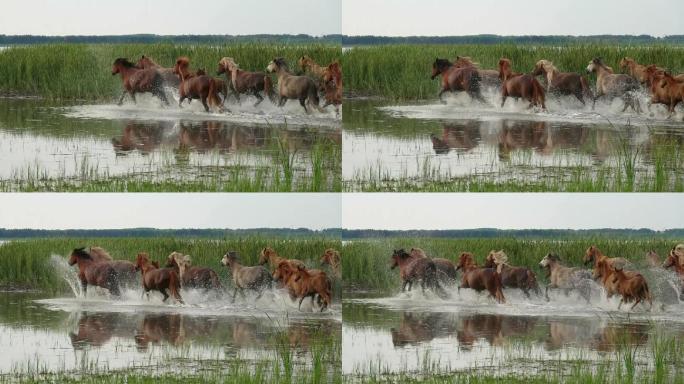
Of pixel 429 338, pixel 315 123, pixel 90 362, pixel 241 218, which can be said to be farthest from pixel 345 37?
pixel 90 362

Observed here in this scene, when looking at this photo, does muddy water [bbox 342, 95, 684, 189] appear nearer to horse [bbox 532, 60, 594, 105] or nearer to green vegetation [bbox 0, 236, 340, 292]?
horse [bbox 532, 60, 594, 105]

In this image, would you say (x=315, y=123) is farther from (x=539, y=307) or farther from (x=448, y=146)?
(x=539, y=307)

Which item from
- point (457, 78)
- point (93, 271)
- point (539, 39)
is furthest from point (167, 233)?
point (539, 39)

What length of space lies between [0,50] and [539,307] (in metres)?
4.16

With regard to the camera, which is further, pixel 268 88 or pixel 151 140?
pixel 268 88

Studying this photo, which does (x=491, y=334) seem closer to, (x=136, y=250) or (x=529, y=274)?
(x=529, y=274)

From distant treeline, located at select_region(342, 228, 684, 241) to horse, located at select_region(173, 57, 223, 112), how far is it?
131 centimetres

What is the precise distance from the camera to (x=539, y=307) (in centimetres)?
876

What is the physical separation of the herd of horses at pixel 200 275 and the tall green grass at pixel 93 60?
3.80 feet

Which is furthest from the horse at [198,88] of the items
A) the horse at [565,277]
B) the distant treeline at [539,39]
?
the horse at [565,277]

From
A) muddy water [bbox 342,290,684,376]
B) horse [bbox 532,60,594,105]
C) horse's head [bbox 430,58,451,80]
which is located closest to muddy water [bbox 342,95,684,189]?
horse [bbox 532,60,594,105]

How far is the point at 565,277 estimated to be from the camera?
28.8 feet

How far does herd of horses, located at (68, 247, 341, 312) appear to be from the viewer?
860 centimetres

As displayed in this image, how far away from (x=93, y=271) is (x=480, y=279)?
8.85 ft
